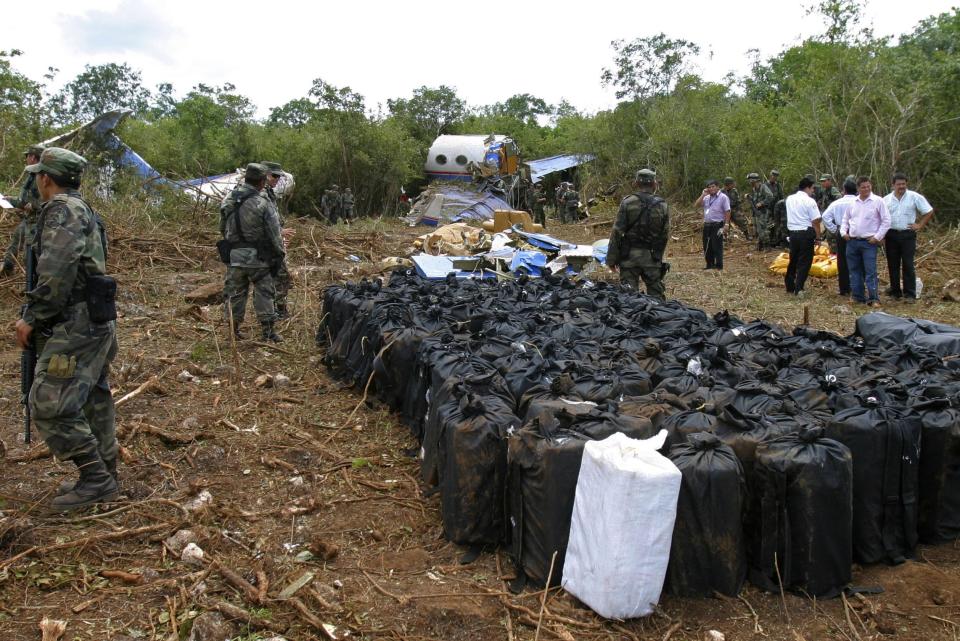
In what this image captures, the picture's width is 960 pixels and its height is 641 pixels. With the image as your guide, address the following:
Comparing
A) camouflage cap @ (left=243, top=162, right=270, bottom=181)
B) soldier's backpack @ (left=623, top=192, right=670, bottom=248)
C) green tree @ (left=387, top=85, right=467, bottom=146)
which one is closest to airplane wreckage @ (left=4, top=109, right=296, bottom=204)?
camouflage cap @ (left=243, top=162, right=270, bottom=181)

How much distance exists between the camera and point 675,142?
2036 cm

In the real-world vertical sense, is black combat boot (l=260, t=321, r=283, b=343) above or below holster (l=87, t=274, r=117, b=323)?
below

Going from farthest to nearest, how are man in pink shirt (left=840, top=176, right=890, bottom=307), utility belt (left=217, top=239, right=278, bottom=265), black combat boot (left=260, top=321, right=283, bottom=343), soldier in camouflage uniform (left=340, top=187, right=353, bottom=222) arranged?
1. soldier in camouflage uniform (left=340, top=187, right=353, bottom=222)
2. man in pink shirt (left=840, top=176, right=890, bottom=307)
3. black combat boot (left=260, top=321, right=283, bottom=343)
4. utility belt (left=217, top=239, right=278, bottom=265)

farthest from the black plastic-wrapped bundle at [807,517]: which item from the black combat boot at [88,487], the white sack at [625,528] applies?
the black combat boot at [88,487]

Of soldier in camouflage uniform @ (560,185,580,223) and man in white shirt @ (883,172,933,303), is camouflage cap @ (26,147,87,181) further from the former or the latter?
soldier in camouflage uniform @ (560,185,580,223)

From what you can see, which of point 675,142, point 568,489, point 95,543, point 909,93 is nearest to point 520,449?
point 568,489

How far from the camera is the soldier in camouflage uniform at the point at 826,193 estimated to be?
12.0m

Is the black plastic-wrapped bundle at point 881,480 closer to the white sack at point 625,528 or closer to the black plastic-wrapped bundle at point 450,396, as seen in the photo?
the white sack at point 625,528

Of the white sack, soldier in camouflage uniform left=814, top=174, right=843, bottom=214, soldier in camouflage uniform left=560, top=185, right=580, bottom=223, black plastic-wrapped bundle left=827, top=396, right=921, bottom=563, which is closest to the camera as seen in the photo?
the white sack

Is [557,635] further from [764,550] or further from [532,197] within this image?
[532,197]

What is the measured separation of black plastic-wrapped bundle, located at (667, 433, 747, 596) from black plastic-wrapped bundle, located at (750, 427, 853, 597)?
11 cm

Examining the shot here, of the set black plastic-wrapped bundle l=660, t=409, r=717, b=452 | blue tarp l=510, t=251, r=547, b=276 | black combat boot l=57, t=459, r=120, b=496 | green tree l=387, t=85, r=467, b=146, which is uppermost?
green tree l=387, t=85, r=467, b=146

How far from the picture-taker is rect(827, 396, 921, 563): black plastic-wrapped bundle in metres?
3.18

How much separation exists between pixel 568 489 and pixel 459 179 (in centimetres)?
2548
